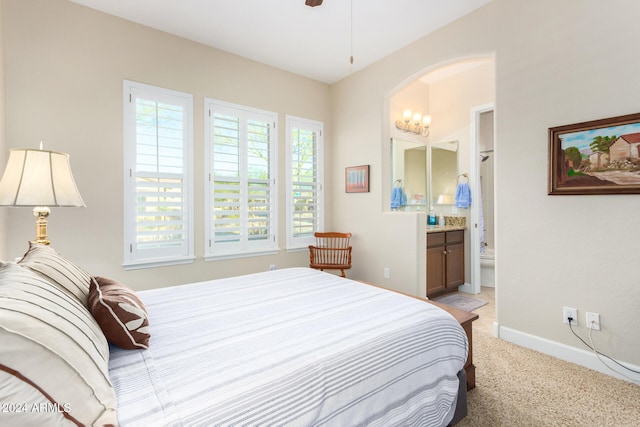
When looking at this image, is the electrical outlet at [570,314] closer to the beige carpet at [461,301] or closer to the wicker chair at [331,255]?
the beige carpet at [461,301]

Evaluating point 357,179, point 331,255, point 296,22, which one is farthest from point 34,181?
point 357,179

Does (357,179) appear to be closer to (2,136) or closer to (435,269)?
(435,269)

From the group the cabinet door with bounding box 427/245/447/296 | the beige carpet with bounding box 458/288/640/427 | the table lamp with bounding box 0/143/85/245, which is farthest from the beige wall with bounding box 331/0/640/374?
the table lamp with bounding box 0/143/85/245

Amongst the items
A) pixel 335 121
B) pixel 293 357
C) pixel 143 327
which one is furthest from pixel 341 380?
pixel 335 121

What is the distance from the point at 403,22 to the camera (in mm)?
2934

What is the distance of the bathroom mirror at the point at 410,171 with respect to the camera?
4215mm

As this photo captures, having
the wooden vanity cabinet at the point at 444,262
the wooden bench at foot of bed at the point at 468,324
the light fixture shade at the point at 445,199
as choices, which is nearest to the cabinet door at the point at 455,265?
the wooden vanity cabinet at the point at 444,262

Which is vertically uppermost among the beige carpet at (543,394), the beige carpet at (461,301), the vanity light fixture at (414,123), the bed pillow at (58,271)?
the vanity light fixture at (414,123)

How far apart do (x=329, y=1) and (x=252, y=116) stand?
1.52 meters

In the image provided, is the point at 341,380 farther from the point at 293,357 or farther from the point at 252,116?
the point at 252,116

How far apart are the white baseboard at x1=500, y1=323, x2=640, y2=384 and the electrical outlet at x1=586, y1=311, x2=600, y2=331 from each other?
0.19 metres

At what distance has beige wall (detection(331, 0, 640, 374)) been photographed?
2035 mm

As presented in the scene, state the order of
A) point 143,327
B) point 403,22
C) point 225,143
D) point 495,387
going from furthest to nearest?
point 225,143 < point 403,22 < point 495,387 < point 143,327

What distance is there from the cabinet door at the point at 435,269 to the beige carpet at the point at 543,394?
1.35 meters
